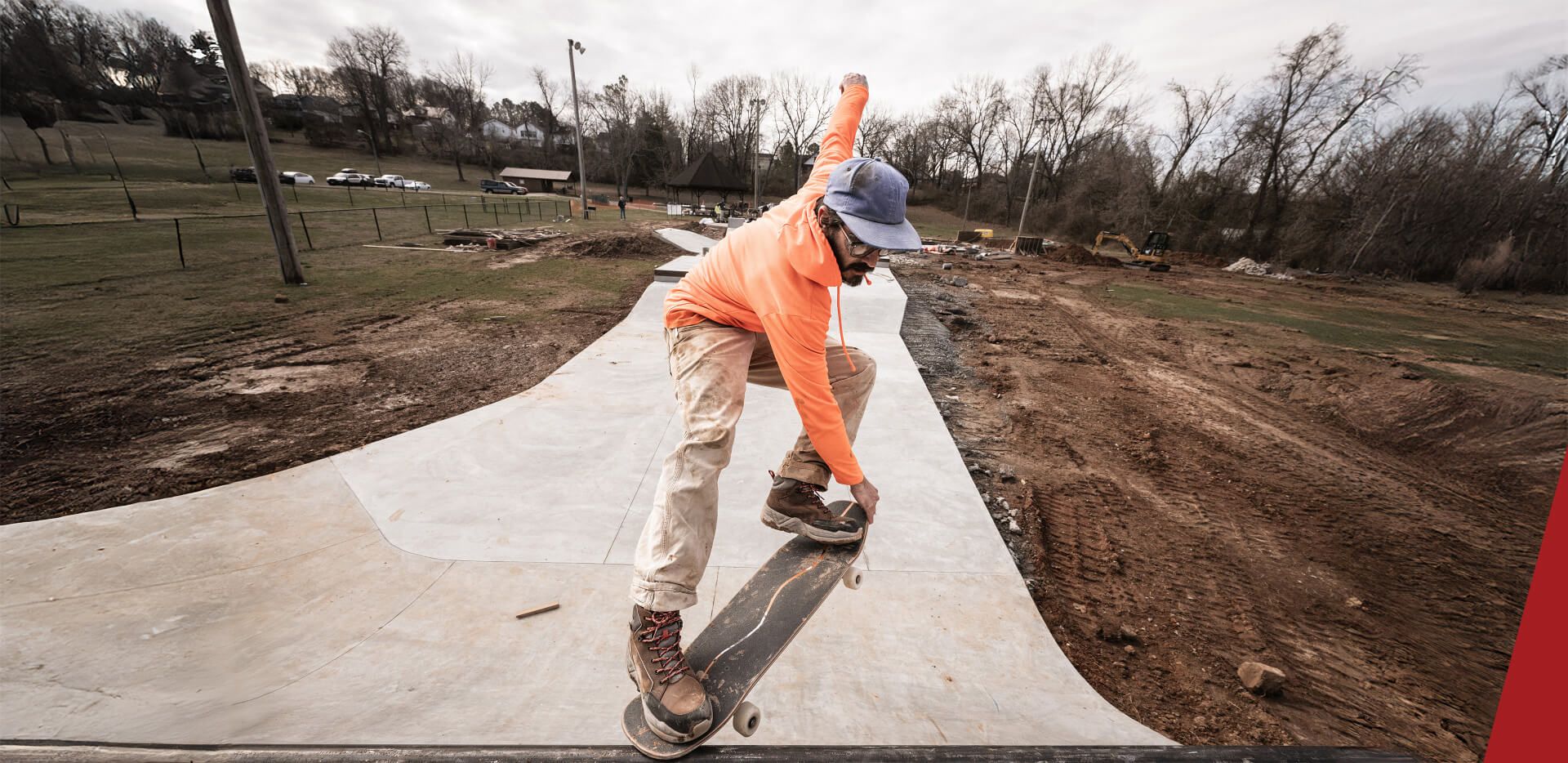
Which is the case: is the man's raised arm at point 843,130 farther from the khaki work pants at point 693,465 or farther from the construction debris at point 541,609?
the construction debris at point 541,609

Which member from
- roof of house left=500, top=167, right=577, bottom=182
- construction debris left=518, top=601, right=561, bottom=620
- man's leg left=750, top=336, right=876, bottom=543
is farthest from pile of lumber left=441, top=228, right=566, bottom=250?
roof of house left=500, top=167, right=577, bottom=182

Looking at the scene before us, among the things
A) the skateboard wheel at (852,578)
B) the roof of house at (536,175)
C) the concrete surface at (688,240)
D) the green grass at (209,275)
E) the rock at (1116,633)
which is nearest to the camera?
the skateboard wheel at (852,578)

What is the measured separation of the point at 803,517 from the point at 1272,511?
429 centimetres

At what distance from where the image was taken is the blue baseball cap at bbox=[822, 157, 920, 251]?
1.95 m

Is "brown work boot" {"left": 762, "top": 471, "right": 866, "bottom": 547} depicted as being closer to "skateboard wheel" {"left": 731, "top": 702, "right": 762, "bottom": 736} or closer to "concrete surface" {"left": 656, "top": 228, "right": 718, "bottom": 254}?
"skateboard wheel" {"left": 731, "top": 702, "right": 762, "bottom": 736}

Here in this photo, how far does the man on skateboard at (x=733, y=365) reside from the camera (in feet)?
6.13

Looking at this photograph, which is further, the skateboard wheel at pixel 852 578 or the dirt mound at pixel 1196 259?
the dirt mound at pixel 1196 259

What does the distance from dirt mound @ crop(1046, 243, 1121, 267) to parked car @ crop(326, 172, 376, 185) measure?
162ft

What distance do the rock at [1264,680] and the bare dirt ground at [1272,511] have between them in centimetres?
8

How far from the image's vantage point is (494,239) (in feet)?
52.1

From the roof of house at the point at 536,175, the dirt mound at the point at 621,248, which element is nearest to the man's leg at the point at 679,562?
the dirt mound at the point at 621,248

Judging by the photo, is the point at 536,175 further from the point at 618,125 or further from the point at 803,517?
the point at 803,517

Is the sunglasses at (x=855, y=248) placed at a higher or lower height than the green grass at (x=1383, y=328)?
higher

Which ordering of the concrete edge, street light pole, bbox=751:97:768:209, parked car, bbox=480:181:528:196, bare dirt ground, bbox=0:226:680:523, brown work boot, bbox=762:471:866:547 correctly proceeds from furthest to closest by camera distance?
parked car, bbox=480:181:528:196, street light pole, bbox=751:97:768:209, bare dirt ground, bbox=0:226:680:523, brown work boot, bbox=762:471:866:547, the concrete edge
